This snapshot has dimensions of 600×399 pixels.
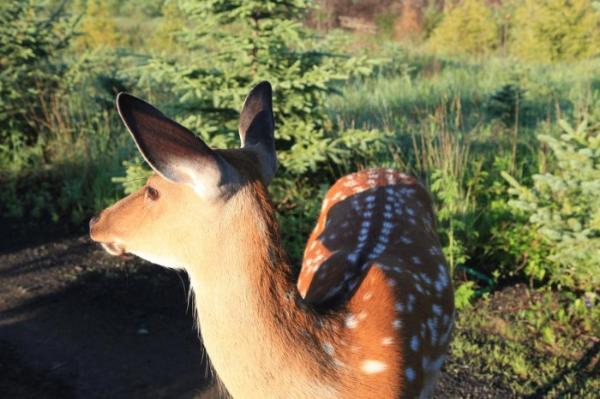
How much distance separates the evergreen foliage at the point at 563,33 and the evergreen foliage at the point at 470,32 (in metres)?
1.87

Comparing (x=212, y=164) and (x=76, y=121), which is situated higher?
(x=212, y=164)

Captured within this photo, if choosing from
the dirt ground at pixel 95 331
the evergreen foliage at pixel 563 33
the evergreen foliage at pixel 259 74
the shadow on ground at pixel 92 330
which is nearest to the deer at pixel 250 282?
the dirt ground at pixel 95 331

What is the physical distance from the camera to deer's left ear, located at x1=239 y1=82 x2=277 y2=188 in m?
2.28

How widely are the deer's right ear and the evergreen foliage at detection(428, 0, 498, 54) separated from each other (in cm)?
1695

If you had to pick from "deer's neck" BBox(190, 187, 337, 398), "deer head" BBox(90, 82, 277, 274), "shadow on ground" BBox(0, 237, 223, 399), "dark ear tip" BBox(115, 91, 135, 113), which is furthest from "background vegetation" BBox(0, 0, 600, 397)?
"dark ear tip" BBox(115, 91, 135, 113)

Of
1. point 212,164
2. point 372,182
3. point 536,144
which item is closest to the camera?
point 212,164

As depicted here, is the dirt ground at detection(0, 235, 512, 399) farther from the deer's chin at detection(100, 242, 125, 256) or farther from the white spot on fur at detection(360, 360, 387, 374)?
the white spot on fur at detection(360, 360, 387, 374)

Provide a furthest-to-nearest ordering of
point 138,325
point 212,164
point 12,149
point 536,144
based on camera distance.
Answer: point 12,149 → point 536,144 → point 138,325 → point 212,164

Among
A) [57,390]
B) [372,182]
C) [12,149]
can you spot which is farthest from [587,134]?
[12,149]

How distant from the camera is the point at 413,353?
2408mm

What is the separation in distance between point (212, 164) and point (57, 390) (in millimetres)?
2656

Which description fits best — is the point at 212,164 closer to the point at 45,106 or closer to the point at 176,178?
the point at 176,178

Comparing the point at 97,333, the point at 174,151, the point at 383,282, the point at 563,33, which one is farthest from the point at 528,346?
the point at 563,33

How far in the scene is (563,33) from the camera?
15492 mm
